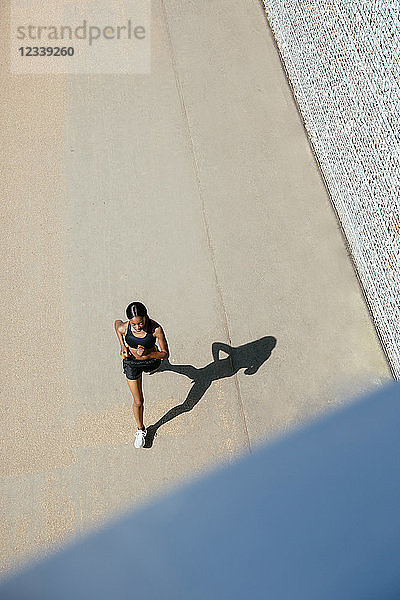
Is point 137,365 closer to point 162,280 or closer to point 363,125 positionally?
point 162,280

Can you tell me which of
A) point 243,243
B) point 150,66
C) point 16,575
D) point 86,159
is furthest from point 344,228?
point 16,575

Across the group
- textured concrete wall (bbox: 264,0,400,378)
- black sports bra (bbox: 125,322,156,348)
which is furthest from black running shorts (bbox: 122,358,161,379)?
textured concrete wall (bbox: 264,0,400,378)

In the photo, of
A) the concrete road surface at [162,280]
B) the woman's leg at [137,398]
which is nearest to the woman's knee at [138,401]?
the woman's leg at [137,398]

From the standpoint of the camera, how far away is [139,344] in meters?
4.43

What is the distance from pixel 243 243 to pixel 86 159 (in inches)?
82.8

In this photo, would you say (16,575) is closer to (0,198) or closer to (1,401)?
(1,401)

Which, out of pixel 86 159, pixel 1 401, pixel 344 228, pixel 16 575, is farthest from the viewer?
pixel 86 159

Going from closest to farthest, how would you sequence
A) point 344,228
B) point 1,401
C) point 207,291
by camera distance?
point 1,401 < point 207,291 < point 344,228

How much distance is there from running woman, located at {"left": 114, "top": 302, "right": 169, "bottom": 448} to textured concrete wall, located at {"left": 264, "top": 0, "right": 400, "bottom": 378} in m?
2.12

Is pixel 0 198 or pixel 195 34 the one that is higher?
pixel 195 34

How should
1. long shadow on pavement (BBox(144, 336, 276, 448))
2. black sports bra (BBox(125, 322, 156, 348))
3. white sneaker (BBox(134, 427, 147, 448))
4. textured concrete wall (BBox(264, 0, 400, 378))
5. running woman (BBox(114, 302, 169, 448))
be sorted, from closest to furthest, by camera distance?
running woman (BBox(114, 302, 169, 448)) → black sports bra (BBox(125, 322, 156, 348)) → white sneaker (BBox(134, 427, 147, 448)) → long shadow on pavement (BBox(144, 336, 276, 448)) → textured concrete wall (BBox(264, 0, 400, 378))

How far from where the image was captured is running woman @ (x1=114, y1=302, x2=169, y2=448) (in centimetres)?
427

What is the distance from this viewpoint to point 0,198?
6.64m

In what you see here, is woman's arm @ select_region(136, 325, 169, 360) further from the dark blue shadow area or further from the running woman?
the dark blue shadow area
